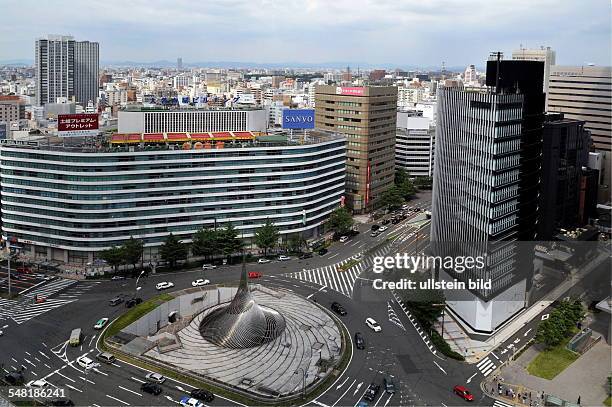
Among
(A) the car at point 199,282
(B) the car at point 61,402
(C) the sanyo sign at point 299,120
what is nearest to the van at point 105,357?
(B) the car at point 61,402

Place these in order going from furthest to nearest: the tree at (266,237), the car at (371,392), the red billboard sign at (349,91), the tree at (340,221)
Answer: the red billboard sign at (349,91) < the tree at (340,221) < the tree at (266,237) < the car at (371,392)

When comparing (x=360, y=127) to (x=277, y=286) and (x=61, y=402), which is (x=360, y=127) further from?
(x=61, y=402)

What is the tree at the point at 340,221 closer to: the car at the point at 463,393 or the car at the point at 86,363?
the car at the point at 463,393

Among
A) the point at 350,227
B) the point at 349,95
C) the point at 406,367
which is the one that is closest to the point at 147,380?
the point at 406,367

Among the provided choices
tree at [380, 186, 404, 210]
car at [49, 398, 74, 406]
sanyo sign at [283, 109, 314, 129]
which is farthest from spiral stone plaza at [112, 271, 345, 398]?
tree at [380, 186, 404, 210]

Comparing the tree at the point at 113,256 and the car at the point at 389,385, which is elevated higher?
the tree at the point at 113,256

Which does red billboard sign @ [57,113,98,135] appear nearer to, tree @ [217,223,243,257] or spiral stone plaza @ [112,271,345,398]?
tree @ [217,223,243,257]
